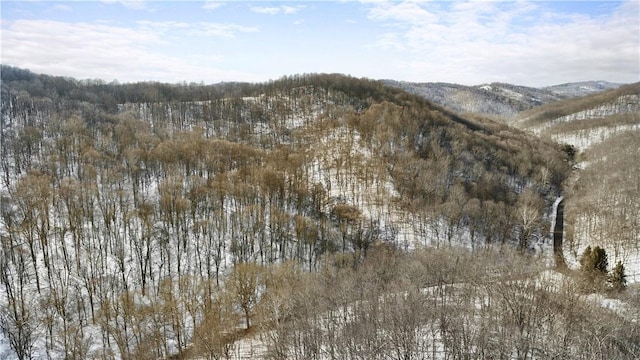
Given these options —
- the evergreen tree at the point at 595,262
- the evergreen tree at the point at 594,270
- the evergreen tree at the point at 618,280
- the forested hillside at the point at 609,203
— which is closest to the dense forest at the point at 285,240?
the evergreen tree at the point at 594,270

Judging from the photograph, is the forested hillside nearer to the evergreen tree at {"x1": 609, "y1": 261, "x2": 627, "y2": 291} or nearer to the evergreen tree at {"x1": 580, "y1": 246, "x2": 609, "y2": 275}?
the evergreen tree at {"x1": 580, "y1": 246, "x2": 609, "y2": 275}

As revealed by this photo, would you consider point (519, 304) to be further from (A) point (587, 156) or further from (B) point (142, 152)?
(A) point (587, 156)

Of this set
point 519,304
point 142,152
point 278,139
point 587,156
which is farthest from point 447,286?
point 587,156

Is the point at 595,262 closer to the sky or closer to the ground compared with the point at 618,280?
closer to the sky

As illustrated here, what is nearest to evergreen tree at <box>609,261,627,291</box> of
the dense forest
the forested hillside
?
the dense forest

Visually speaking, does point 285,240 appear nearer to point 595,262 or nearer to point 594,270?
point 594,270

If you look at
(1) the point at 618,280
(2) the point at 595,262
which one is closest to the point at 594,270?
(2) the point at 595,262

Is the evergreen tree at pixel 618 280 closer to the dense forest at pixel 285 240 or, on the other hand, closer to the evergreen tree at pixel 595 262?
the evergreen tree at pixel 595 262

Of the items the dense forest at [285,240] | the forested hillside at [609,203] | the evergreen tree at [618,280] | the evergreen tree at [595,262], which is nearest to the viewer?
the dense forest at [285,240]
